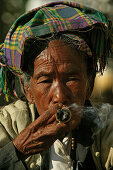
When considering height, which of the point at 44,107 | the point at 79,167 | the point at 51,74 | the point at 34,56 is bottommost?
the point at 79,167

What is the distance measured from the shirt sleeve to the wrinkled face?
533mm

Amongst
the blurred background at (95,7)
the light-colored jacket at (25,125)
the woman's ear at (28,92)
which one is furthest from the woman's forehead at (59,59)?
the blurred background at (95,7)

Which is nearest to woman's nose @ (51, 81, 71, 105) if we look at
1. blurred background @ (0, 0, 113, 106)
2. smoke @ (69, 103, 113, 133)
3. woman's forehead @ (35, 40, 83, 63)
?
woman's forehead @ (35, 40, 83, 63)

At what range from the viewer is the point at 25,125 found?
2.73m

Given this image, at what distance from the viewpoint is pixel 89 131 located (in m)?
2.74

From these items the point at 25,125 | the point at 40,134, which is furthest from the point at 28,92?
the point at 40,134

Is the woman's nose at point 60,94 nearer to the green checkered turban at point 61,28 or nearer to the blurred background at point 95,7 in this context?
the green checkered turban at point 61,28

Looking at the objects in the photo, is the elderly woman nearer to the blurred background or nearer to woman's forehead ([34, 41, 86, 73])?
woman's forehead ([34, 41, 86, 73])

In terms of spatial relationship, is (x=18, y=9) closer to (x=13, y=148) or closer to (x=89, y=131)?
(x=89, y=131)

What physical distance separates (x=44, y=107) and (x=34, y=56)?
1.76 feet

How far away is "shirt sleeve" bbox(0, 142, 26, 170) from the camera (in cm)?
203

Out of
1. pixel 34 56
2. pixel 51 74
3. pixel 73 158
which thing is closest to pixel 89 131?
pixel 73 158

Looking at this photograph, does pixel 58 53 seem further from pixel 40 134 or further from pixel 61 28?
pixel 40 134

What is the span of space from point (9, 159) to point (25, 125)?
70 centimetres
